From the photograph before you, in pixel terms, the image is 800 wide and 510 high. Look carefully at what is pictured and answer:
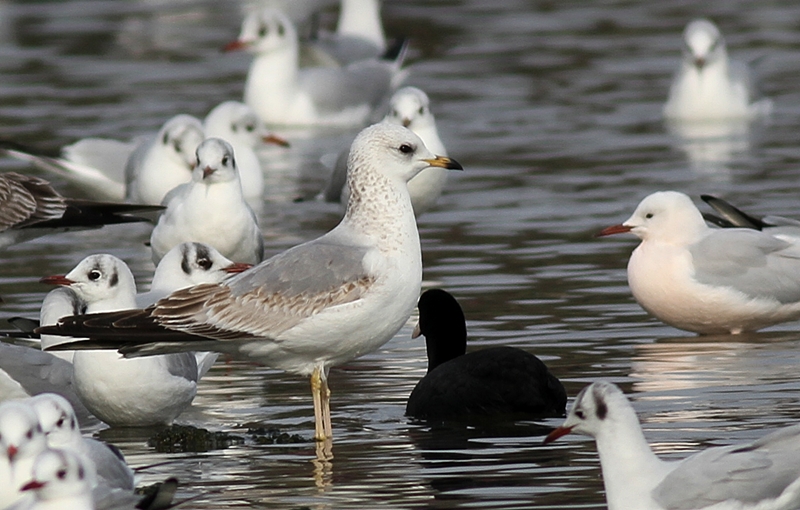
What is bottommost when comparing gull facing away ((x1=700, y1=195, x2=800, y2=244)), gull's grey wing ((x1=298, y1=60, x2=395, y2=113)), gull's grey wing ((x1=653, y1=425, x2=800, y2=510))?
gull's grey wing ((x1=653, y1=425, x2=800, y2=510))

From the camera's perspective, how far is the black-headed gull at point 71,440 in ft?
22.9

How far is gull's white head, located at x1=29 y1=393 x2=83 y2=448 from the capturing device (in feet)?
22.9

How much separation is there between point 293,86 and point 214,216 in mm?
9078

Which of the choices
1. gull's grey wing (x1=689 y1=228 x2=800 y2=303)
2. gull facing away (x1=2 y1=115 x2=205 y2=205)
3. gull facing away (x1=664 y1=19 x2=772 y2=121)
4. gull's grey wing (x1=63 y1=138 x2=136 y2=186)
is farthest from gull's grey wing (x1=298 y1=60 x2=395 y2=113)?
gull's grey wing (x1=689 y1=228 x2=800 y2=303)

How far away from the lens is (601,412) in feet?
21.8

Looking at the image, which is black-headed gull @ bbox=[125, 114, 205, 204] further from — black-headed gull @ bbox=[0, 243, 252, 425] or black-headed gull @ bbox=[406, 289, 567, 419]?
black-headed gull @ bbox=[406, 289, 567, 419]

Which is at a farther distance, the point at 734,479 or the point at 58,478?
the point at 734,479

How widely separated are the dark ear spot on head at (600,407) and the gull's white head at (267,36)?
1514 cm

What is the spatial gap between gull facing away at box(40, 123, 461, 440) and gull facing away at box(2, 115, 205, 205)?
6538 mm

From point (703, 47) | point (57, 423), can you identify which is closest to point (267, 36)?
point (703, 47)

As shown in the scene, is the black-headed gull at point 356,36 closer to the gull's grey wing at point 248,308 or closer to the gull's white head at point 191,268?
the gull's white head at point 191,268

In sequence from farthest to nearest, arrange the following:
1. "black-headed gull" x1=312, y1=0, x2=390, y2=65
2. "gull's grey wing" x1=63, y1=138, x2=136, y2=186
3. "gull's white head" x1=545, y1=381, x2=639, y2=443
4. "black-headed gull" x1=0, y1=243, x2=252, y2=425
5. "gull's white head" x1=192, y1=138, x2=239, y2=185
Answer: "black-headed gull" x1=312, y1=0, x2=390, y2=65 < "gull's grey wing" x1=63, y1=138, x2=136, y2=186 < "gull's white head" x1=192, y1=138, x2=239, y2=185 < "black-headed gull" x1=0, y1=243, x2=252, y2=425 < "gull's white head" x1=545, y1=381, x2=639, y2=443

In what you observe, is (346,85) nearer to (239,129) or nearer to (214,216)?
(239,129)

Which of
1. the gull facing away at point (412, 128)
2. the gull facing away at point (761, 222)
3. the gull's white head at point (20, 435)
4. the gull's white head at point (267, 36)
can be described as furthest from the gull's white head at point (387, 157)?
the gull's white head at point (267, 36)
